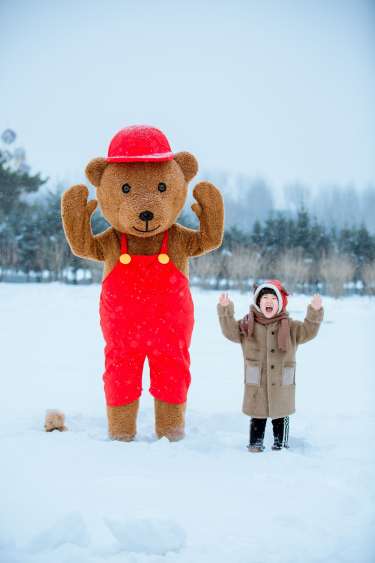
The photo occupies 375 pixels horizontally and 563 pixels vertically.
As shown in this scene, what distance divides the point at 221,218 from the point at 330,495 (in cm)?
186

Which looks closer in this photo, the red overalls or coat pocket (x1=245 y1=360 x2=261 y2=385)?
coat pocket (x1=245 y1=360 x2=261 y2=385)

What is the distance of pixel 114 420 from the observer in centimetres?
372

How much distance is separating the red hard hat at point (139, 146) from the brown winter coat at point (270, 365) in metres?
1.05

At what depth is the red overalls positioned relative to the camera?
3.67 meters

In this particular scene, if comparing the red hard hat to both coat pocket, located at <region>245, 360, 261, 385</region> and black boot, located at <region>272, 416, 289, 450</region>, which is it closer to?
coat pocket, located at <region>245, 360, 261, 385</region>

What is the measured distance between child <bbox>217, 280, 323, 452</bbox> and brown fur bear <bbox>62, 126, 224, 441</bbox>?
16.0 inches

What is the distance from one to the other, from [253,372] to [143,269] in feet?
3.16

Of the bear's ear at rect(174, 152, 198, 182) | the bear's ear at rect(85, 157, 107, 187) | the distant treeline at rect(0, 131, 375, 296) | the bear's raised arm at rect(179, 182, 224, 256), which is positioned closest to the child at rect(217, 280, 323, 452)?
the bear's raised arm at rect(179, 182, 224, 256)

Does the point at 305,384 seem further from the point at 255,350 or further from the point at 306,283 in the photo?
the point at 306,283

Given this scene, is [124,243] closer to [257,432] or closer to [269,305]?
[269,305]

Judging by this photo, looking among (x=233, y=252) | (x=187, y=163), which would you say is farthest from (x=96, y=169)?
(x=233, y=252)

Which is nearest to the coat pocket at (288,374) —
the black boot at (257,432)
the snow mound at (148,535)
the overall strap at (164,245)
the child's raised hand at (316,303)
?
the black boot at (257,432)

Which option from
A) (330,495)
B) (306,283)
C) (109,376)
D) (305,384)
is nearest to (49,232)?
(306,283)

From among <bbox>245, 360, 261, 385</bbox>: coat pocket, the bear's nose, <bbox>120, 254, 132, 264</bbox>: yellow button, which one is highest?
the bear's nose
